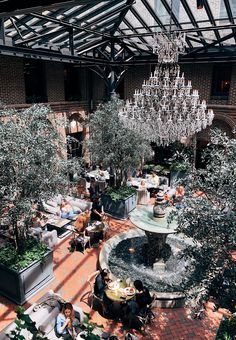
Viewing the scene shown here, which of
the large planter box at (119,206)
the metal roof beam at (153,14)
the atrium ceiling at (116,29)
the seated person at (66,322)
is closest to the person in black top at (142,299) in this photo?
the seated person at (66,322)

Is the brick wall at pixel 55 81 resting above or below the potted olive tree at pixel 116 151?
above

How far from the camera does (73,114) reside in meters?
17.3

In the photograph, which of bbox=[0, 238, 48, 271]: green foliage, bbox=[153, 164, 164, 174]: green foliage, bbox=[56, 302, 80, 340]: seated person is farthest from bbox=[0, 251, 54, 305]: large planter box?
bbox=[153, 164, 164, 174]: green foliage

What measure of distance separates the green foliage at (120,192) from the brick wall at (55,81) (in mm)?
6683

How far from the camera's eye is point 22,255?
7.33 meters

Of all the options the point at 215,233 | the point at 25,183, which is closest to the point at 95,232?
the point at 25,183

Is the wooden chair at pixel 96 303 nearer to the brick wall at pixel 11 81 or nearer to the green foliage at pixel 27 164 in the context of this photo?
the green foliage at pixel 27 164

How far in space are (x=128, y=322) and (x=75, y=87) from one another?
1433 centimetres

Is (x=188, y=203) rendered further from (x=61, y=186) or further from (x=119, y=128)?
(x=119, y=128)

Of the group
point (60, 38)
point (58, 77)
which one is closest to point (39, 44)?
point (60, 38)

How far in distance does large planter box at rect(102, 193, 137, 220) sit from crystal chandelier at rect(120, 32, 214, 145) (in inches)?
173

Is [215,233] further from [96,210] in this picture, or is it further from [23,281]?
[96,210]

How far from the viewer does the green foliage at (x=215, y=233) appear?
12.7ft

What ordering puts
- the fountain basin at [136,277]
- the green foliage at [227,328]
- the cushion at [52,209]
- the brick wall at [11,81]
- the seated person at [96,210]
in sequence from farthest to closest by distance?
1. the brick wall at [11,81]
2. the cushion at [52,209]
3. the seated person at [96,210]
4. the fountain basin at [136,277]
5. the green foliage at [227,328]
